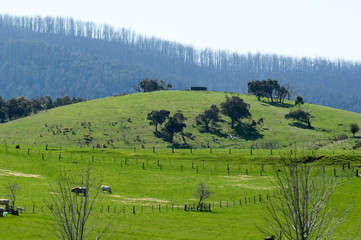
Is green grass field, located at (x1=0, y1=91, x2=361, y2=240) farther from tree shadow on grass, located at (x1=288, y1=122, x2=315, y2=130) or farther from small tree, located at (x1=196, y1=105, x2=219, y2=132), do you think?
small tree, located at (x1=196, y1=105, x2=219, y2=132)

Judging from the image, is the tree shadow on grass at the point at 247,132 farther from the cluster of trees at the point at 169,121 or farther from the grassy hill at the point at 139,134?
the cluster of trees at the point at 169,121

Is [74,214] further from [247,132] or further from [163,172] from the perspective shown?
[247,132]

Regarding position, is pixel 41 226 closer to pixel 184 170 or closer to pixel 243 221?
pixel 243 221

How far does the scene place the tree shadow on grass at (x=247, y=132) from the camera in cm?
17875

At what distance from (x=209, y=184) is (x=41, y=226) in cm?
4528

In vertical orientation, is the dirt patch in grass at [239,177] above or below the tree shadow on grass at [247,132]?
below

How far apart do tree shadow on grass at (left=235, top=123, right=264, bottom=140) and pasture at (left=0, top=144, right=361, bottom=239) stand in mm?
44527

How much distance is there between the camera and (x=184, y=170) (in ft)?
362

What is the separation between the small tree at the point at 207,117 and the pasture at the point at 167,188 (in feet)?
169

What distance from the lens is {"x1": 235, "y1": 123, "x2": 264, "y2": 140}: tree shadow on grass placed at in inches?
7037

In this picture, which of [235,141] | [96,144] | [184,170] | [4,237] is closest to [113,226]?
[4,237]

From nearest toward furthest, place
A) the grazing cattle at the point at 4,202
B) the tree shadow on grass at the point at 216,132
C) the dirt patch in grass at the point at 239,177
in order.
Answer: the grazing cattle at the point at 4,202, the dirt patch in grass at the point at 239,177, the tree shadow on grass at the point at 216,132

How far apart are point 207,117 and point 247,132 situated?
1718 centimetres

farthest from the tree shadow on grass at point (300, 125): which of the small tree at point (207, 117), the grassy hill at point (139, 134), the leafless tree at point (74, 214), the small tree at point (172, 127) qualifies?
the leafless tree at point (74, 214)
